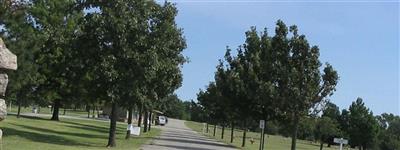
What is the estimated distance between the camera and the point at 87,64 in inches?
1114

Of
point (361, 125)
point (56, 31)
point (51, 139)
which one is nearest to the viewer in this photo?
point (51, 139)

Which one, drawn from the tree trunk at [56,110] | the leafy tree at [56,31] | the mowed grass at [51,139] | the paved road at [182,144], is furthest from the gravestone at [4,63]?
the tree trunk at [56,110]

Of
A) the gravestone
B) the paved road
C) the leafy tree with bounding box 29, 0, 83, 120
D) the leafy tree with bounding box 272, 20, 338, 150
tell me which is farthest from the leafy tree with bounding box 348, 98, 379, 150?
the gravestone

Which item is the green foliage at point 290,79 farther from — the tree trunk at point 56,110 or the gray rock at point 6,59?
the tree trunk at point 56,110

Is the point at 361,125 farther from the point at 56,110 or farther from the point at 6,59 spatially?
the point at 6,59

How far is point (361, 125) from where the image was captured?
87.4 meters

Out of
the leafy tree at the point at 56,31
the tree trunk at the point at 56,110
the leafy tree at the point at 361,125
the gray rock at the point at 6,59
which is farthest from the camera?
the leafy tree at the point at 361,125

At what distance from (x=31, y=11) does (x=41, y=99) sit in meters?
21.5

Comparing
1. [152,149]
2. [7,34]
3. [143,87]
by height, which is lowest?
[152,149]

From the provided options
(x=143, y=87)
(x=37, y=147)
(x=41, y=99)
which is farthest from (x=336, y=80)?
(x=41, y=99)

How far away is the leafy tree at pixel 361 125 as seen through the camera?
86.9 metres

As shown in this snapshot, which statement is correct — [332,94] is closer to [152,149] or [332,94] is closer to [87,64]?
[152,149]

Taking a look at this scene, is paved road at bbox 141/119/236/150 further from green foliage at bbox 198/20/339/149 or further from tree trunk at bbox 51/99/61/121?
tree trunk at bbox 51/99/61/121

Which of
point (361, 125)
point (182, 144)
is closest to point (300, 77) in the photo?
point (182, 144)
